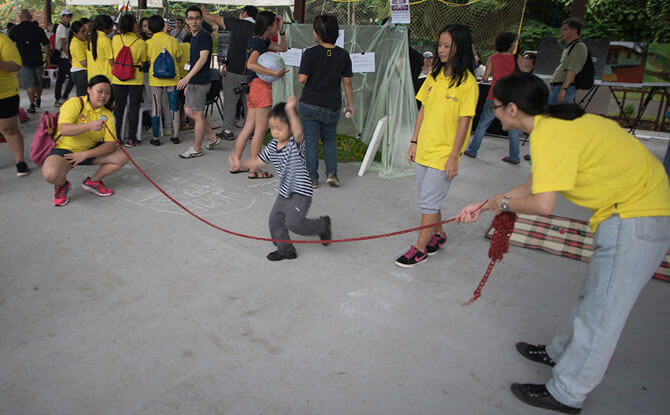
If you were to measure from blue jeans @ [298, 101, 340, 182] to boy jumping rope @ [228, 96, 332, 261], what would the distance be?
4.48ft

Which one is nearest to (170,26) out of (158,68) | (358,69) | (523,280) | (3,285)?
(158,68)

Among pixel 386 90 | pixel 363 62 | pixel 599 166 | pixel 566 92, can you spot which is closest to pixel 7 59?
pixel 363 62

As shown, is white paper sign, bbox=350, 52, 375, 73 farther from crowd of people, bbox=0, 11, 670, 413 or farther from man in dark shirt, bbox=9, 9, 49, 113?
man in dark shirt, bbox=9, 9, 49, 113

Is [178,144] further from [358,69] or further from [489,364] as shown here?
[489,364]

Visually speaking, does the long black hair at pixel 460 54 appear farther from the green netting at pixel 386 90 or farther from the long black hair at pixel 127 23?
the long black hair at pixel 127 23

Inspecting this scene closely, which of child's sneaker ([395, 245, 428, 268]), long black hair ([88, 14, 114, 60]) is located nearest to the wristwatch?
child's sneaker ([395, 245, 428, 268])

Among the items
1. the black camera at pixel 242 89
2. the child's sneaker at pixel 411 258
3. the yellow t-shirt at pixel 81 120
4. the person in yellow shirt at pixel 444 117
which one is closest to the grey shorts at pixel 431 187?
the person in yellow shirt at pixel 444 117

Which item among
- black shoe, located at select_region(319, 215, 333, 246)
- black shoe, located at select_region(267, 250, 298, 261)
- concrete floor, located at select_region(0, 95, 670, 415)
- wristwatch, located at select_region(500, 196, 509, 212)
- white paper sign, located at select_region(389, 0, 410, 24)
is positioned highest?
white paper sign, located at select_region(389, 0, 410, 24)

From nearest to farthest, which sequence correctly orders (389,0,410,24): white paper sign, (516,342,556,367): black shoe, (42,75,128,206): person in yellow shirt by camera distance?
(516,342,556,367): black shoe, (42,75,128,206): person in yellow shirt, (389,0,410,24): white paper sign

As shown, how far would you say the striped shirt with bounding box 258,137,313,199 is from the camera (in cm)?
323

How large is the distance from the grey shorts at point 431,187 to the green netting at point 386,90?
222cm

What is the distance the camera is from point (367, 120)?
6105 mm

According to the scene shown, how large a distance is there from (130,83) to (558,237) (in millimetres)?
5488

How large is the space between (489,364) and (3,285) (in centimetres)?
310
